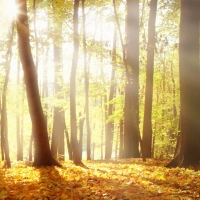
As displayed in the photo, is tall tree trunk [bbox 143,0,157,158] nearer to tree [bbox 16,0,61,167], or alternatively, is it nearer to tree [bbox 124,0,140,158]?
tree [bbox 124,0,140,158]

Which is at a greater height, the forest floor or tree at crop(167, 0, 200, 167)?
tree at crop(167, 0, 200, 167)

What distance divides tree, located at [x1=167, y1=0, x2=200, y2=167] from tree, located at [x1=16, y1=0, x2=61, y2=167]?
484 centimetres

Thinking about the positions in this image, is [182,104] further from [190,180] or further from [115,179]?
[115,179]

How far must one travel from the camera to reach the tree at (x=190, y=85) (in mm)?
8836

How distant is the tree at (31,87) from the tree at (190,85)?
15.9 feet

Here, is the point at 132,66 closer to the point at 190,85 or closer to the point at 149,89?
the point at 149,89

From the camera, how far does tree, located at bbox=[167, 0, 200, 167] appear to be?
8.84m

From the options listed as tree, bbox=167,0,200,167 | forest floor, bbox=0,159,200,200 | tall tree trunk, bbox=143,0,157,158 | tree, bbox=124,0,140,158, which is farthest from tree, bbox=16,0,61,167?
tall tree trunk, bbox=143,0,157,158

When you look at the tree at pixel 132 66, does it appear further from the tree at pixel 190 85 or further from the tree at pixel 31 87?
the tree at pixel 31 87

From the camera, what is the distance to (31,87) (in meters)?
10.1

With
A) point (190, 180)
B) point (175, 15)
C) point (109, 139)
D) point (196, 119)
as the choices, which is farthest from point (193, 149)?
point (109, 139)

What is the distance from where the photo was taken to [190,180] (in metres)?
6.84

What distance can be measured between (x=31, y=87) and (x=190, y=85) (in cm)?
579

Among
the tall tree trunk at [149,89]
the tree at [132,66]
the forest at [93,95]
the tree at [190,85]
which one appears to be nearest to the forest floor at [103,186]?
the forest at [93,95]
